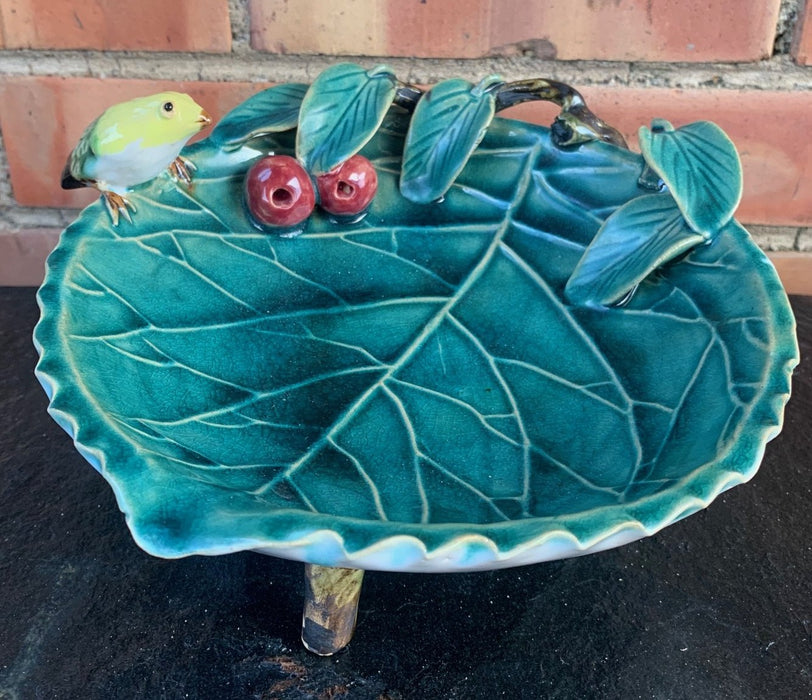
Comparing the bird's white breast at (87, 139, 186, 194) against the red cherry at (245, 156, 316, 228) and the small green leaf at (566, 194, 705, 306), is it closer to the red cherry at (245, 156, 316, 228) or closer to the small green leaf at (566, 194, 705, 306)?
the red cherry at (245, 156, 316, 228)

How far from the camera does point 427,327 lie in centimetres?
61

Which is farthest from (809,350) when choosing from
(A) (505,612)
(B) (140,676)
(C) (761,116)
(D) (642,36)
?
(B) (140,676)

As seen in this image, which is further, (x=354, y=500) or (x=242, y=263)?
(x=242, y=263)

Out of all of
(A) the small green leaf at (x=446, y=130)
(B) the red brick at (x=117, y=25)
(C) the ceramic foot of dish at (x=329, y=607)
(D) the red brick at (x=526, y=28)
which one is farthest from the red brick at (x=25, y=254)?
(C) the ceramic foot of dish at (x=329, y=607)

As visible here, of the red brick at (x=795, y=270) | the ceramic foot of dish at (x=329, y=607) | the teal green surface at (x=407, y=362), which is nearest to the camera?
the teal green surface at (x=407, y=362)

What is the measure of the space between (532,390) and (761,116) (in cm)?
44

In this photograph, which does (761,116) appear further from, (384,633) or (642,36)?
(384,633)

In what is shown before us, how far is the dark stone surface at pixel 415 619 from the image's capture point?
0.50 meters

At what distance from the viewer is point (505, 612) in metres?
0.56

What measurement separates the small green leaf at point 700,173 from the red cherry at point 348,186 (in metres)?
0.20

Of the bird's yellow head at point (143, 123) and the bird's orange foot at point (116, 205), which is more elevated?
the bird's yellow head at point (143, 123)

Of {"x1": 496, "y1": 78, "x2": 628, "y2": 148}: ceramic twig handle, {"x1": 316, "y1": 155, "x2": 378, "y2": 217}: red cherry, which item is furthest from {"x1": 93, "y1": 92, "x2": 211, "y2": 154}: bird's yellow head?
{"x1": 496, "y1": 78, "x2": 628, "y2": 148}: ceramic twig handle

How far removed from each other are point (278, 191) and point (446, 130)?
0.44 ft

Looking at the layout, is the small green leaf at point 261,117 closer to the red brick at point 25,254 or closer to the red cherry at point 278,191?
the red cherry at point 278,191
